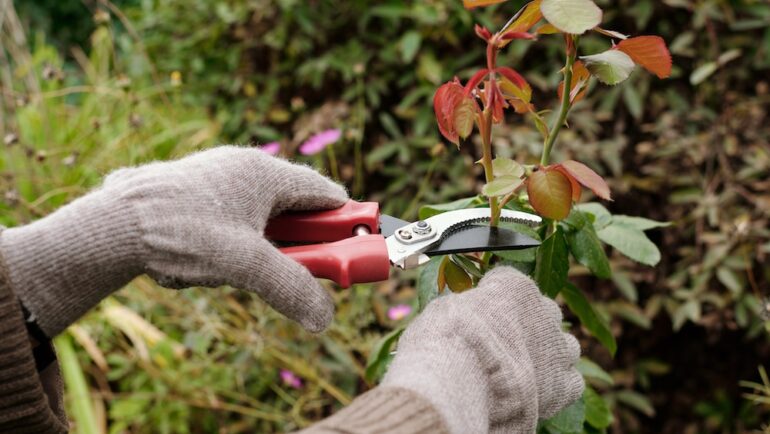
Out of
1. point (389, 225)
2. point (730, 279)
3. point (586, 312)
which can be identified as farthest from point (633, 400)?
point (389, 225)

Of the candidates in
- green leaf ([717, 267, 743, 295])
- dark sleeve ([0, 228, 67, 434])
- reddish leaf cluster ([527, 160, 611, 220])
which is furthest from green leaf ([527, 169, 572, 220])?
green leaf ([717, 267, 743, 295])

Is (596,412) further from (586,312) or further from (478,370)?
(478,370)

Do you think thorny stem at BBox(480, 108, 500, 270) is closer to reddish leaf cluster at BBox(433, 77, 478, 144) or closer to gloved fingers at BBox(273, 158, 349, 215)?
reddish leaf cluster at BBox(433, 77, 478, 144)

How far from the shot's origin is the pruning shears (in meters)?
1.05

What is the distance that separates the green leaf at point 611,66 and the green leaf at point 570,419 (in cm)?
56

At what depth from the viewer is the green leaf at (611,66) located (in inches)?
38.8

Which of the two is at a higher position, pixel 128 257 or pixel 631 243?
pixel 128 257

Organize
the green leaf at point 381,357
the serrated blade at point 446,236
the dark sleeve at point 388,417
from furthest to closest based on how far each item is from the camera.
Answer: the green leaf at point 381,357, the serrated blade at point 446,236, the dark sleeve at point 388,417

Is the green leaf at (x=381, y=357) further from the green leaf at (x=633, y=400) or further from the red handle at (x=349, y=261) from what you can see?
the green leaf at (x=633, y=400)

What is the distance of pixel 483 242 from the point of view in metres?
1.08

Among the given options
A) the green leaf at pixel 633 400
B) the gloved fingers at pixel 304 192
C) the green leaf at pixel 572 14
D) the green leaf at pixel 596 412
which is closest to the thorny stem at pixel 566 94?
the green leaf at pixel 572 14

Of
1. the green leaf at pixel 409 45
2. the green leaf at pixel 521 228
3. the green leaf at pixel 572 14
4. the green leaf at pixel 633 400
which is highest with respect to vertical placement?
the green leaf at pixel 572 14

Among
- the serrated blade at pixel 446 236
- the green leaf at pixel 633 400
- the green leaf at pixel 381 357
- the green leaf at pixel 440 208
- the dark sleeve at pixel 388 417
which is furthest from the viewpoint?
the green leaf at pixel 633 400

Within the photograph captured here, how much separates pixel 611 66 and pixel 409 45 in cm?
150
